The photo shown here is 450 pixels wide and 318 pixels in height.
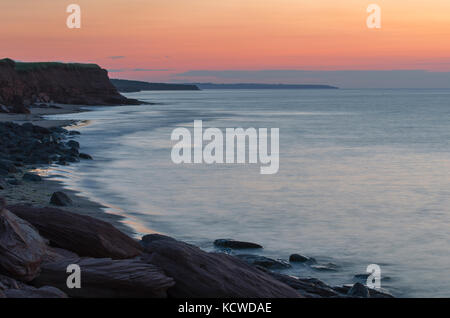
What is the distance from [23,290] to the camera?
5.96 m

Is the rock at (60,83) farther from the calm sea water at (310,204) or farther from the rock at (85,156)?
the calm sea water at (310,204)

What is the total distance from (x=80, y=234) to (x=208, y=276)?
6.18 feet

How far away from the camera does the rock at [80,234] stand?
297 inches

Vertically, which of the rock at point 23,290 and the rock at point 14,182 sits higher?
the rock at point 14,182

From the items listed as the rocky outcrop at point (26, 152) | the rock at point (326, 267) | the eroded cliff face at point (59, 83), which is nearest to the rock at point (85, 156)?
the rocky outcrop at point (26, 152)

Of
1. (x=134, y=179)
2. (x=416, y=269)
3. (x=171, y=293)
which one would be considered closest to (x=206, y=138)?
(x=134, y=179)

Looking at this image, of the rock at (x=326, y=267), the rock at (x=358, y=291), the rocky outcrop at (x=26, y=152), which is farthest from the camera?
the rocky outcrop at (x=26, y=152)

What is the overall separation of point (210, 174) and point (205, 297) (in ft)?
49.4

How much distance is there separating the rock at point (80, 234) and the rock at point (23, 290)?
1.34 metres

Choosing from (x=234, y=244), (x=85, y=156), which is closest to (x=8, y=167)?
(x=85, y=156)

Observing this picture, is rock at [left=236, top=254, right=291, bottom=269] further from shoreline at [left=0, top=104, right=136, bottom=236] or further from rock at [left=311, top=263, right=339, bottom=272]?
shoreline at [left=0, top=104, right=136, bottom=236]
